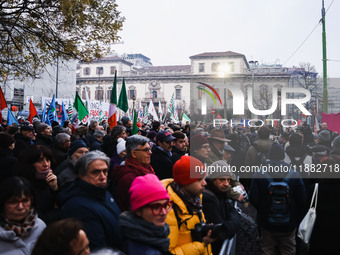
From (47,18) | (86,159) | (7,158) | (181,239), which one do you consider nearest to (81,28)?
(47,18)

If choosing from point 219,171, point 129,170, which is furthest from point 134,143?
point 219,171

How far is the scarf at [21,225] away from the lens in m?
2.16

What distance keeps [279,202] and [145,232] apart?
196cm

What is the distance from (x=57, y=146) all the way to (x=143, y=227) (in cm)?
280

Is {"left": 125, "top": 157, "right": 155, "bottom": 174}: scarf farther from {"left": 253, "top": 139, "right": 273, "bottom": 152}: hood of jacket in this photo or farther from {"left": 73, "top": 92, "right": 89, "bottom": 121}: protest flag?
{"left": 73, "top": 92, "right": 89, "bottom": 121}: protest flag

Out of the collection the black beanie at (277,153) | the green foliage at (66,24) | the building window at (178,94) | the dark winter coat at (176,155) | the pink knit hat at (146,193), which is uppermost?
the building window at (178,94)

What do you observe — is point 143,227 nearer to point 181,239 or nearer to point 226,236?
point 181,239

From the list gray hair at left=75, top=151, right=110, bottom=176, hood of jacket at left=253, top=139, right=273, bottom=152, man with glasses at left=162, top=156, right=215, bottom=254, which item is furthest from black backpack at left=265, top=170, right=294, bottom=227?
hood of jacket at left=253, top=139, right=273, bottom=152

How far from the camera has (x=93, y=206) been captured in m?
2.24

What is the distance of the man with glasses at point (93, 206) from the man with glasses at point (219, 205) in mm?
857

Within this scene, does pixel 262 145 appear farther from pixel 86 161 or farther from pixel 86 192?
pixel 86 192

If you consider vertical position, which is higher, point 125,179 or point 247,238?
point 125,179

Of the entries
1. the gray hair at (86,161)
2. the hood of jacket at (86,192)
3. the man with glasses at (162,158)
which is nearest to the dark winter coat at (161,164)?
the man with glasses at (162,158)

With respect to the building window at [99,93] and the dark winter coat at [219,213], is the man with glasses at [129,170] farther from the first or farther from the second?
the building window at [99,93]
